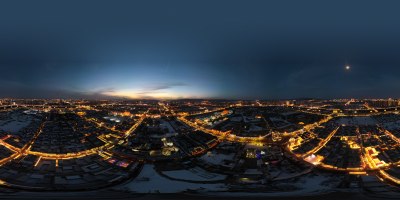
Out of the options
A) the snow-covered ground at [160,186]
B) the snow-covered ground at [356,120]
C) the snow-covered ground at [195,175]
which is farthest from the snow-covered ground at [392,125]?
the snow-covered ground at [160,186]

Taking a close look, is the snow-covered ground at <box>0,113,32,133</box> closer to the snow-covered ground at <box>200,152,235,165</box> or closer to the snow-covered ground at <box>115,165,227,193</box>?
the snow-covered ground at <box>115,165,227,193</box>

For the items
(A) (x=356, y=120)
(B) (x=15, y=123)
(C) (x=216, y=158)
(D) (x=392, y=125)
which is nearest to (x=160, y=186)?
(C) (x=216, y=158)

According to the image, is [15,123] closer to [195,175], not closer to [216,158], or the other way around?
[216,158]

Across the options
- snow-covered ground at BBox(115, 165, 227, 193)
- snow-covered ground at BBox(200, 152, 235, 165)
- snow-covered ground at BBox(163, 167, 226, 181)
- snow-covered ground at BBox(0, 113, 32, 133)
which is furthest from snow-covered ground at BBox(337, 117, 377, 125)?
snow-covered ground at BBox(0, 113, 32, 133)

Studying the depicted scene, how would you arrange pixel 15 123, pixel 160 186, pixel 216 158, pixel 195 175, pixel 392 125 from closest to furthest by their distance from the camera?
pixel 160 186, pixel 195 175, pixel 216 158, pixel 392 125, pixel 15 123

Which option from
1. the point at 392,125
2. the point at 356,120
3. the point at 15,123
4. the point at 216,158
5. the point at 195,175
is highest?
the point at 356,120

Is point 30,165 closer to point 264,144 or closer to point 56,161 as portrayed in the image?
point 56,161

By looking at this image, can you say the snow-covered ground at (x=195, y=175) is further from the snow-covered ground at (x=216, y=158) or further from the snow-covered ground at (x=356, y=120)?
the snow-covered ground at (x=356, y=120)
